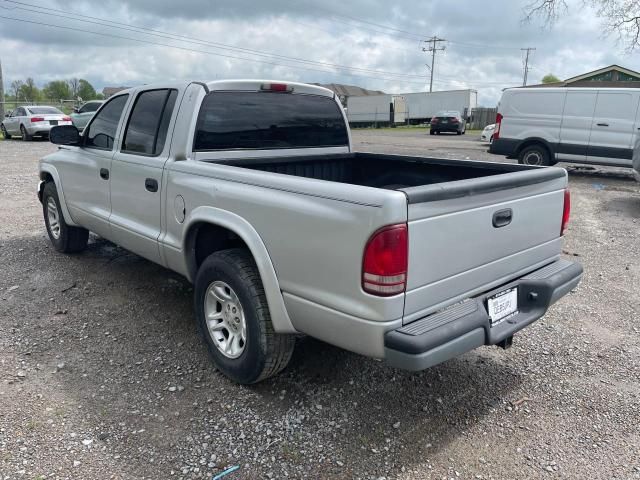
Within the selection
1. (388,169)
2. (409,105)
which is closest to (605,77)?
(409,105)

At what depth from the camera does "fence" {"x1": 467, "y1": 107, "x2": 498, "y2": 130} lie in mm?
42438

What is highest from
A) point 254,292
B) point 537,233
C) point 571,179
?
point 537,233

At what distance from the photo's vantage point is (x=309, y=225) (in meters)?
2.60

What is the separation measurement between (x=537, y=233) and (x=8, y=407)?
3.33 m

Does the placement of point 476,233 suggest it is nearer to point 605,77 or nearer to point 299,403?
point 299,403

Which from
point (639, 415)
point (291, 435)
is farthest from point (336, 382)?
point (639, 415)

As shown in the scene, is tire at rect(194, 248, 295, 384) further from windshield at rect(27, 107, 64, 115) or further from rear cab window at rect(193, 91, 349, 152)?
windshield at rect(27, 107, 64, 115)

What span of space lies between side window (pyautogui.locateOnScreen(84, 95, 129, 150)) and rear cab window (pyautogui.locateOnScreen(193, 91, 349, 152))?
119cm

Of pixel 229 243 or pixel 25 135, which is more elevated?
pixel 229 243

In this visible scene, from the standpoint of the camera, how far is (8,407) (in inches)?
123

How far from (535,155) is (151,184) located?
35.8ft

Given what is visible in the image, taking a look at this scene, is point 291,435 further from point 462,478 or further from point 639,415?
point 639,415

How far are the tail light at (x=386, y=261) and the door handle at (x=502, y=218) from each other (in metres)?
0.72

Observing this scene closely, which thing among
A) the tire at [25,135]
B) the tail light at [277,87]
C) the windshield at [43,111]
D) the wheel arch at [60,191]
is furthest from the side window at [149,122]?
the tire at [25,135]
